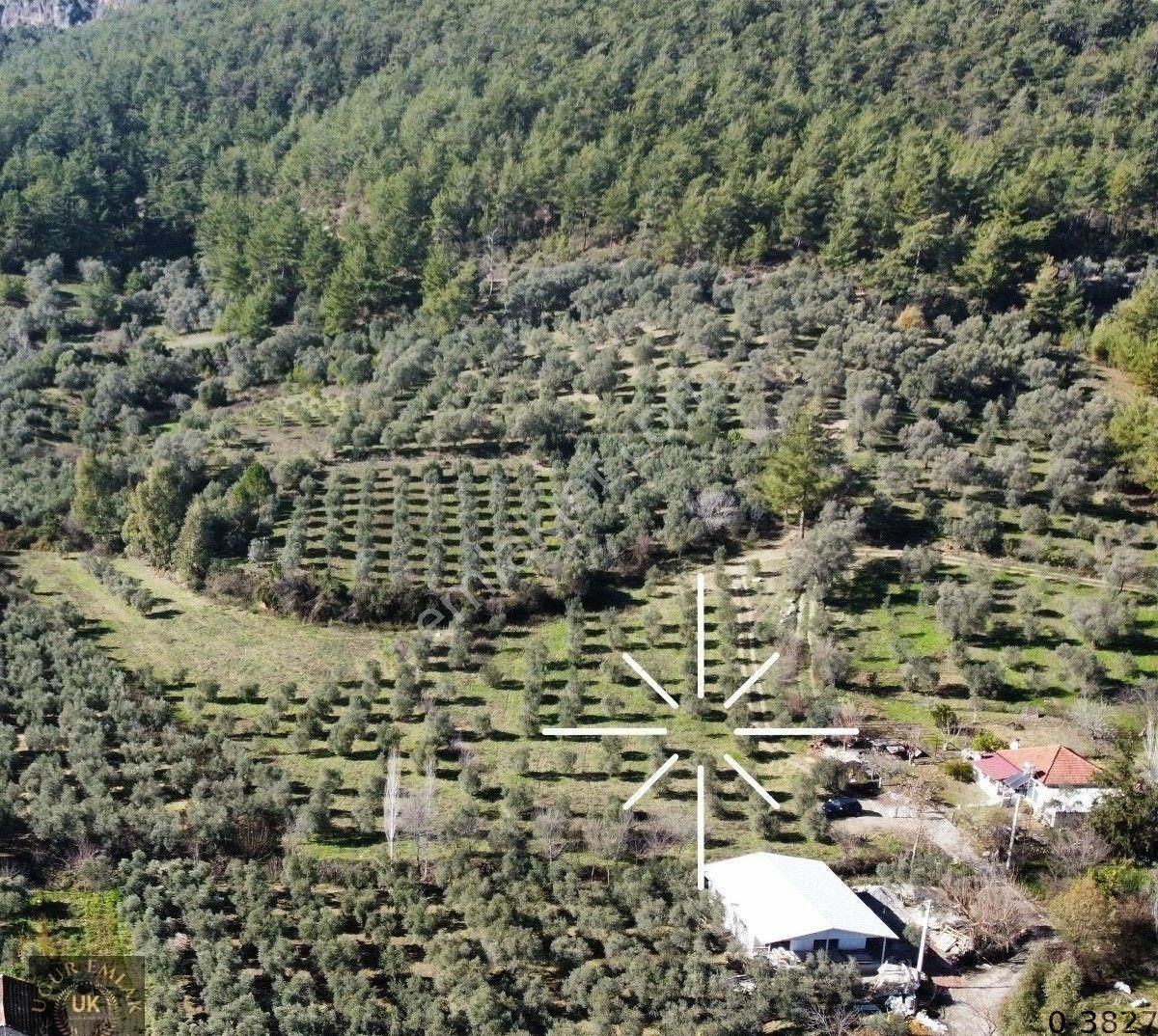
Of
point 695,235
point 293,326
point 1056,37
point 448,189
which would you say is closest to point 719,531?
point 695,235

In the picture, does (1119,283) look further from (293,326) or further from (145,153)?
(145,153)

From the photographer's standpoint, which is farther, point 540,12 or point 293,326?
point 540,12

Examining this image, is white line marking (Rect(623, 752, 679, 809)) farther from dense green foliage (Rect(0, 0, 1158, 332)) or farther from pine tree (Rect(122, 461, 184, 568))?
dense green foliage (Rect(0, 0, 1158, 332))

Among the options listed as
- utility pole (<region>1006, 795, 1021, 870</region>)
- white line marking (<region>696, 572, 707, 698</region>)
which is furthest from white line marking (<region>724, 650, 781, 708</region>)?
utility pole (<region>1006, 795, 1021, 870</region>)

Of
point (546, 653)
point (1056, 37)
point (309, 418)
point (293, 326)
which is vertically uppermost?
point (1056, 37)

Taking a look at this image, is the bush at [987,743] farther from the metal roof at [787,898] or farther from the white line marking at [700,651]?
the white line marking at [700,651]
